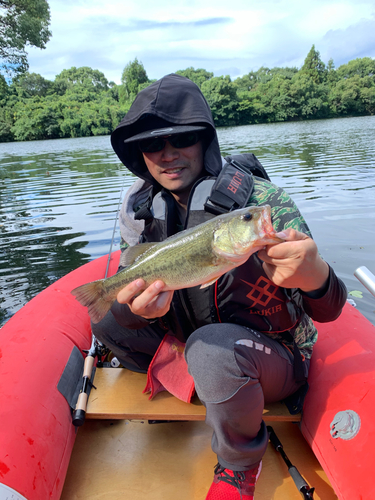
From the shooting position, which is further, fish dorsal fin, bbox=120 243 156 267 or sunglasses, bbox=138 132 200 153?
sunglasses, bbox=138 132 200 153

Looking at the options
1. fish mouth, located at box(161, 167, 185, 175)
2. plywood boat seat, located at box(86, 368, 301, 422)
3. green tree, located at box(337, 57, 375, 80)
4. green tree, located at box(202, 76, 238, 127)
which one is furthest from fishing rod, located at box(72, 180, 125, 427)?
green tree, located at box(337, 57, 375, 80)

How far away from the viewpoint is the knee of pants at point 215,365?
190 centimetres

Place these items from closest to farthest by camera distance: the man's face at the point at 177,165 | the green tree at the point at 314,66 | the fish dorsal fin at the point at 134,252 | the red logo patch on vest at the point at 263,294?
the red logo patch on vest at the point at 263,294, the fish dorsal fin at the point at 134,252, the man's face at the point at 177,165, the green tree at the point at 314,66

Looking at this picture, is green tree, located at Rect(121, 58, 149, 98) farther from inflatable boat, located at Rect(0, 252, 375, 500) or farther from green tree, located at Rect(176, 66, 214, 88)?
inflatable boat, located at Rect(0, 252, 375, 500)

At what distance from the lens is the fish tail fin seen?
2.26 m

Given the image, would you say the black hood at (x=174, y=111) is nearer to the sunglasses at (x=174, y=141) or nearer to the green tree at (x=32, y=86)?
the sunglasses at (x=174, y=141)

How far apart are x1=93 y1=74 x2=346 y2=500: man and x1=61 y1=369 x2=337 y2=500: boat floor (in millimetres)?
272

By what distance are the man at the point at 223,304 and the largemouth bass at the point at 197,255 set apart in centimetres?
9

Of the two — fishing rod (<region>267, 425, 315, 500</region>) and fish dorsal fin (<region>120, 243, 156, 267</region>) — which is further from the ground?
fish dorsal fin (<region>120, 243, 156, 267</region>)

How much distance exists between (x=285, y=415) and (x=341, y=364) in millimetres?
530

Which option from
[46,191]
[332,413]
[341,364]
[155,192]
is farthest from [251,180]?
[46,191]

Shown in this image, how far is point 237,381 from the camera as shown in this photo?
190 centimetres

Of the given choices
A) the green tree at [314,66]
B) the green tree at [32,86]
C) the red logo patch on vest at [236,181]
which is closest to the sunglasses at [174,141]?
the red logo patch on vest at [236,181]

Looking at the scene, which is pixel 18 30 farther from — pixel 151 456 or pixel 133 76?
pixel 133 76
